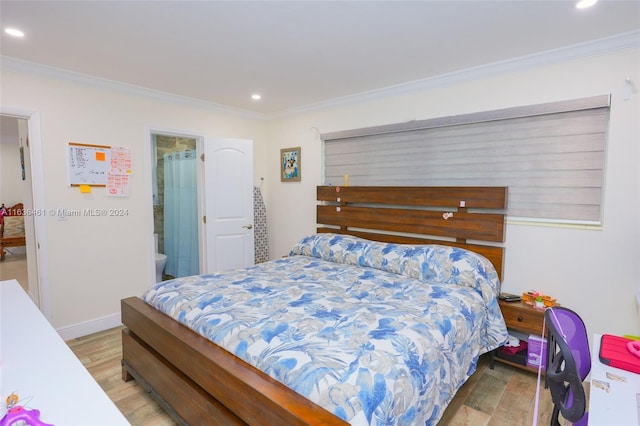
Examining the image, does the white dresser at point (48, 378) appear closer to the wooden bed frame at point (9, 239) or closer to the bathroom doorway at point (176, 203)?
the bathroom doorway at point (176, 203)

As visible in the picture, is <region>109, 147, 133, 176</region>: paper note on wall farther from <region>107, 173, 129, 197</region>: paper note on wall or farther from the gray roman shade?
the gray roman shade

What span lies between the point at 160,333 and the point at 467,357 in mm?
1907

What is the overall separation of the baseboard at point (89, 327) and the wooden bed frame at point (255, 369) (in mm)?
1100

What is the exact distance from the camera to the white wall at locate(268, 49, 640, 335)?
7.32 feet

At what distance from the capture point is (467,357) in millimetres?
2076

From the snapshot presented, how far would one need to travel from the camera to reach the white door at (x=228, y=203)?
3895 mm

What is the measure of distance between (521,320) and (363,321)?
4.69 feet

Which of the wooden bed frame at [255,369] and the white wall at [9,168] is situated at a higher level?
the white wall at [9,168]

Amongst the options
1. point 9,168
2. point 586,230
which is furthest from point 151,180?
point 9,168

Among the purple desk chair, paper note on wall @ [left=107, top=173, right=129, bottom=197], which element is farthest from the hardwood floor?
paper note on wall @ [left=107, top=173, right=129, bottom=197]

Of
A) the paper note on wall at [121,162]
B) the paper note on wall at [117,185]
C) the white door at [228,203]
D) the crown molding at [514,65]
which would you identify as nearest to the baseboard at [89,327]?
the white door at [228,203]

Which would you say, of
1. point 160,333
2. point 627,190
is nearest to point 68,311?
point 160,333

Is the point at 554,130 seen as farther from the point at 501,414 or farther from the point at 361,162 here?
the point at 501,414

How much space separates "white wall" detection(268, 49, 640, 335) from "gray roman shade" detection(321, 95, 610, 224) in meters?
0.08
